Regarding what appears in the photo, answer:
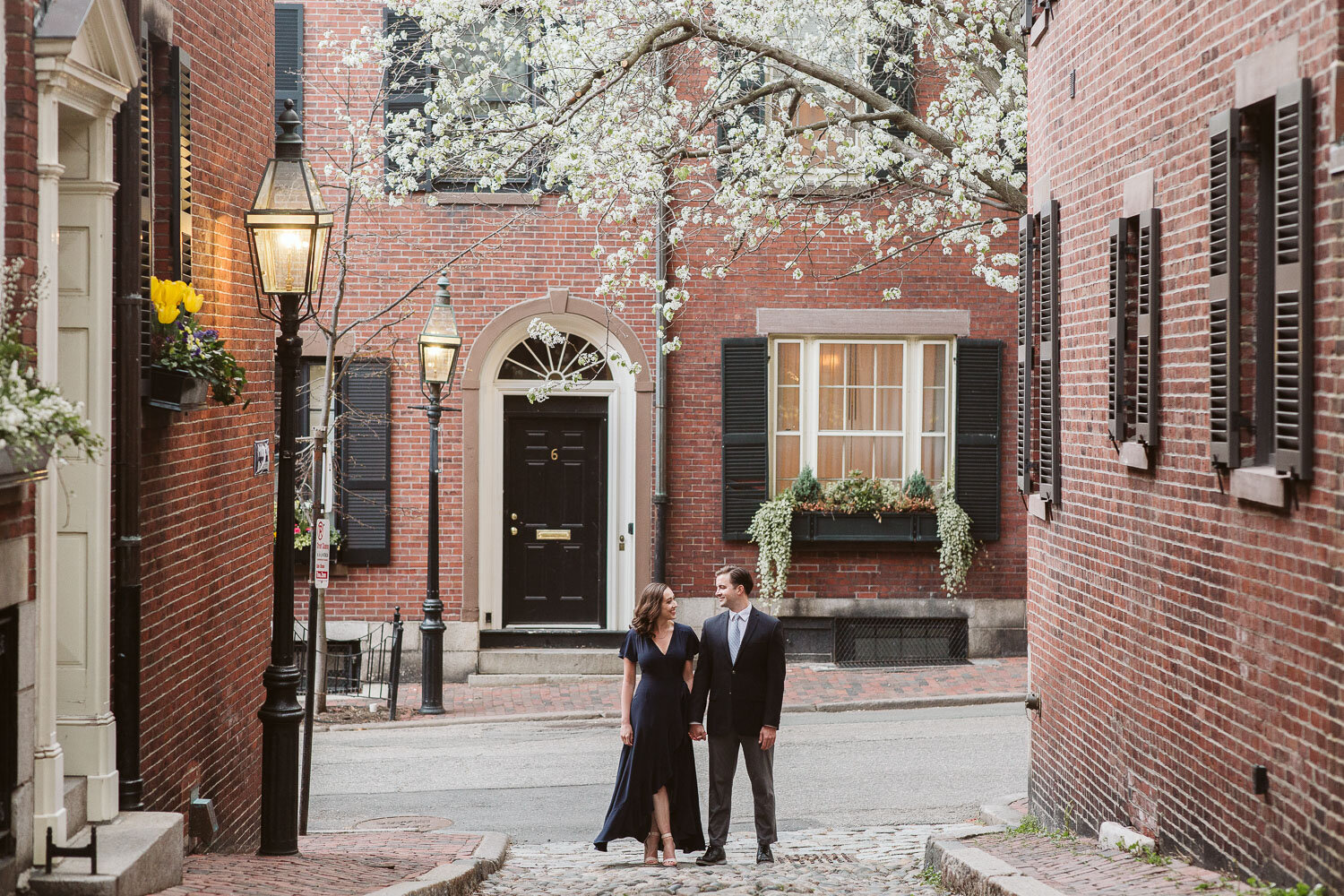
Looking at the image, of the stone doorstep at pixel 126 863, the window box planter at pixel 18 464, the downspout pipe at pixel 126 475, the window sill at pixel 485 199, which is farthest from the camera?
the window sill at pixel 485 199

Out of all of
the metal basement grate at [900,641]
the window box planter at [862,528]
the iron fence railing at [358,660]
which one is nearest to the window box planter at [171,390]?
the iron fence railing at [358,660]

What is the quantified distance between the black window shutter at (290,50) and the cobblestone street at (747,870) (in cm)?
1002

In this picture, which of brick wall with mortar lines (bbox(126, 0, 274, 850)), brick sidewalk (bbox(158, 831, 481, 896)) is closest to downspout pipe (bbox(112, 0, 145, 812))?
brick wall with mortar lines (bbox(126, 0, 274, 850))

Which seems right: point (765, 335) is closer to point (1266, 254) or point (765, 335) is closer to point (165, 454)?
point (165, 454)

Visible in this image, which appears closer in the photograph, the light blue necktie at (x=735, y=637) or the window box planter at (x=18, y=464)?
the window box planter at (x=18, y=464)

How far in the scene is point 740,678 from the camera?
28.3 ft

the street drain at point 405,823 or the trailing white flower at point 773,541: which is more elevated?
the trailing white flower at point 773,541

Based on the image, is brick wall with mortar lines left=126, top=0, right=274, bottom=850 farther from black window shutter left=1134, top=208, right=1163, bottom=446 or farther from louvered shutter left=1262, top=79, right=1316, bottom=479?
louvered shutter left=1262, top=79, right=1316, bottom=479

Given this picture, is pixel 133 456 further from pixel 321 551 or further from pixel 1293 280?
pixel 1293 280

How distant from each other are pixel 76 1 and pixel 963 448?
12491 millimetres

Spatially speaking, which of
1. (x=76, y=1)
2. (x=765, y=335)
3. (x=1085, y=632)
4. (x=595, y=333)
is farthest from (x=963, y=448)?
(x=76, y=1)

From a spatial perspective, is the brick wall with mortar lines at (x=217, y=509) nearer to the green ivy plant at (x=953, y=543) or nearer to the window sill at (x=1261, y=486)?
the window sill at (x=1261, y=486)

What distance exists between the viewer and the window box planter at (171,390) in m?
7.23

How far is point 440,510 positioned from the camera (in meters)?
16.7
